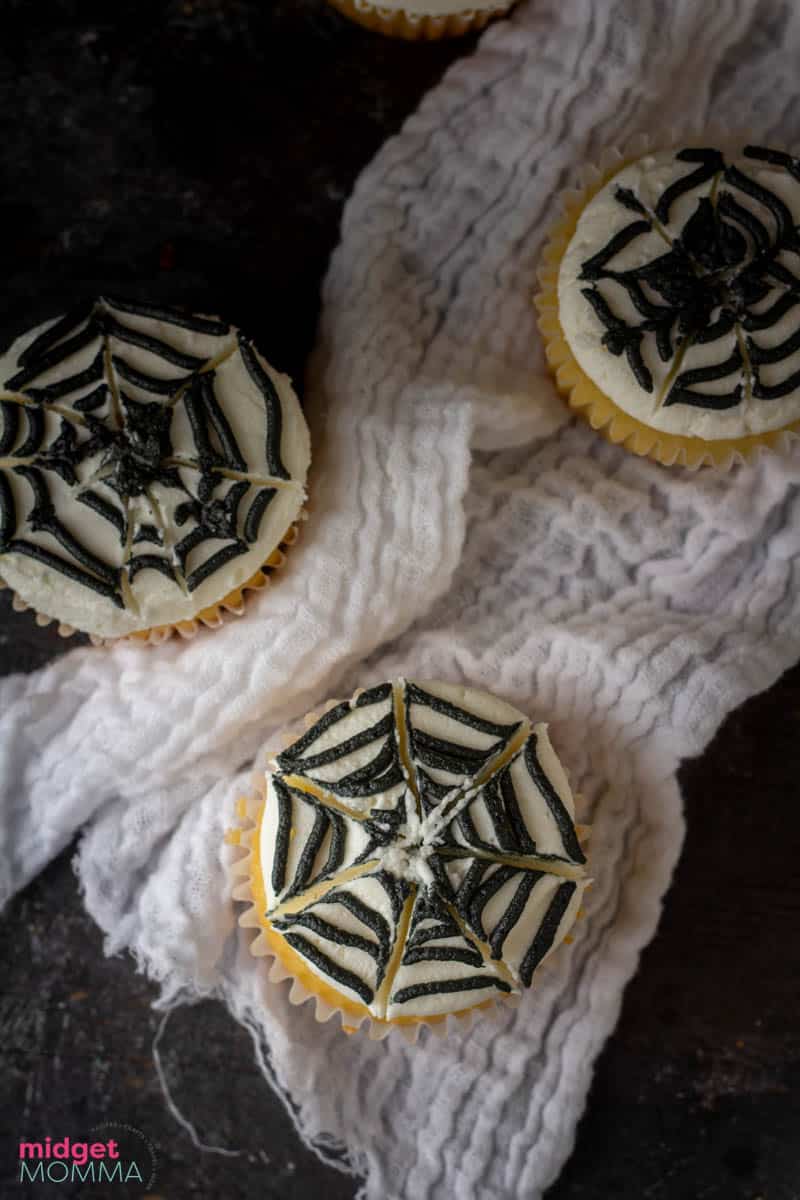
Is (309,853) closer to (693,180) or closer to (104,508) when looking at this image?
(104,508)

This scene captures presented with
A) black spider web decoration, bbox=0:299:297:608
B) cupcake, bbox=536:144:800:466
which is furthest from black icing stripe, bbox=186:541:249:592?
cupcake, bbox=536:144:800:466

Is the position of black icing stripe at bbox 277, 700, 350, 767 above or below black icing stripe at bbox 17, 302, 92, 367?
below

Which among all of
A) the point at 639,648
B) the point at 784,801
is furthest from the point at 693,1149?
the point at 639,648

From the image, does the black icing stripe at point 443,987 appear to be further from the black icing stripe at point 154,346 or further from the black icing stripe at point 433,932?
the black icing stripe at point 154,346

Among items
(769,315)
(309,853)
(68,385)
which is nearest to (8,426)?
(68,385)

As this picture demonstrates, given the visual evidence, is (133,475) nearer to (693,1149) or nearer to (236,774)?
(236,774)

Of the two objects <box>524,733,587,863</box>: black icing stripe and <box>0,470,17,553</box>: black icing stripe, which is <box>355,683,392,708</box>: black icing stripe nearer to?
→ <box>524,733,587,863</box>: black icing stripe

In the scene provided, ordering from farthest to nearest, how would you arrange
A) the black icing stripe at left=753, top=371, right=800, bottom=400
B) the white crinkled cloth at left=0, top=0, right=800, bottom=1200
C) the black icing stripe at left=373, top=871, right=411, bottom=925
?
1. the white crinkled cloth at left=0, top=0, right=800, bottom=1200
2. the black icing stripe at left=753, top=371, right=800, bottom=400
3. the black icing stripe at left=373, top=871, right=411, bottom=925
